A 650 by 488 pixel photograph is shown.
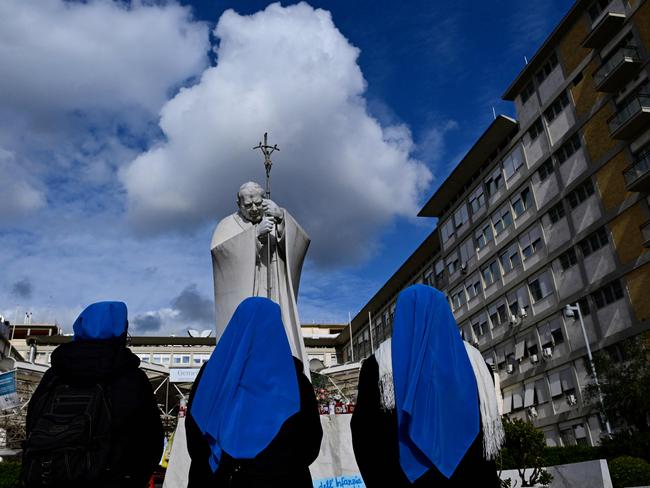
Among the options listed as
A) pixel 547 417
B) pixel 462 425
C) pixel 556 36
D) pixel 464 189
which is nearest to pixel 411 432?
pixel 462 425

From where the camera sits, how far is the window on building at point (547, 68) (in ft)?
109

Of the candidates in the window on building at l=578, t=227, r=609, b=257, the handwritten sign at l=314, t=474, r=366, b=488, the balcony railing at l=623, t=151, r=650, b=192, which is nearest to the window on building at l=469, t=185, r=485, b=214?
the window on building at l=578, t=227, r=609, b=257

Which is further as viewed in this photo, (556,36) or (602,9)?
(556,36)

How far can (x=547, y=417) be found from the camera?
31.1m

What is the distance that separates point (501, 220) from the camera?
124 feet

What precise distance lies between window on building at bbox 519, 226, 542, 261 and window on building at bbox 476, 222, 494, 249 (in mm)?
3707

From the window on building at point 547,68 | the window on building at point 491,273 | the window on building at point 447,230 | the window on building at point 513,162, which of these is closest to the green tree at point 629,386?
the window on building at point 491,273

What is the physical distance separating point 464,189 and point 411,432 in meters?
41.5

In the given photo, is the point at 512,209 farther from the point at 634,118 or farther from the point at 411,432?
the point at 411,432

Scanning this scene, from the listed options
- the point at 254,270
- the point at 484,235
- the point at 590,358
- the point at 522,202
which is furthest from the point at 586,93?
the point at 254,270

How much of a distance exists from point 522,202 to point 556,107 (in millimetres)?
5977

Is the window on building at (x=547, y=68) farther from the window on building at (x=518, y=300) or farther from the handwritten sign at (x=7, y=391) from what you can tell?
the handwritten sign at (x=7, y=391)

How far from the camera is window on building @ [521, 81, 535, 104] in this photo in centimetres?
3531

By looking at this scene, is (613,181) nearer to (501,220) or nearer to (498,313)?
(501,220)
